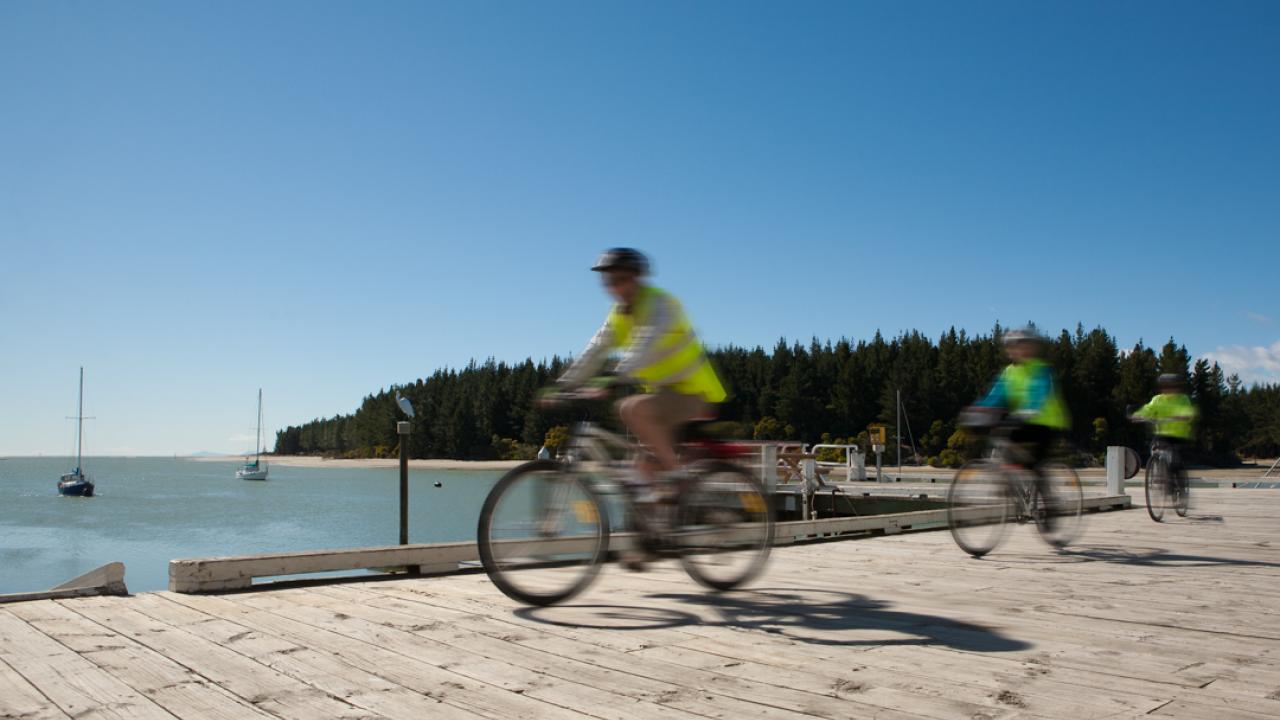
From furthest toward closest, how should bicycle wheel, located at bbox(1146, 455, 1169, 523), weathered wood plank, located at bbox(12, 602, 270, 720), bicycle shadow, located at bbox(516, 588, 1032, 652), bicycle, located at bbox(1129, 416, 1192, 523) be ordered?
1. bicycle wheel, located at bbox(1146, 455, 1169, 523)
2. bicycle, located at bbox(1129, 416, 1192, 523)
3. bicycle shadow, located at bbox(516, 588, 1032, 652)
4. weathered wood plank, located at bbox(12, 602, 270, 720)

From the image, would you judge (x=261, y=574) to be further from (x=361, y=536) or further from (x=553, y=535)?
(x=361, y=536)

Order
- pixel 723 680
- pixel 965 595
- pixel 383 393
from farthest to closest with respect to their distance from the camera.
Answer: pixel 383 393
pixel 965 595
pixel 723 680

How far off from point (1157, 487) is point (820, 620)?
25.0 feet

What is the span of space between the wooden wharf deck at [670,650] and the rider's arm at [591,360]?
3.65 feet

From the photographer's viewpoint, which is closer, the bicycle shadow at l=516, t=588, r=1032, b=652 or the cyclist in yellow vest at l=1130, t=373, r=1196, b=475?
the bicycle shadow at l=516, t=588, r=1032, b=652

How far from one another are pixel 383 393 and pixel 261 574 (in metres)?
177

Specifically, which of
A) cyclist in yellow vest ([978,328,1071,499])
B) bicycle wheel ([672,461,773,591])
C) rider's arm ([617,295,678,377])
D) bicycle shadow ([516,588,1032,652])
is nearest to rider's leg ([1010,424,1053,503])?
cyclist in yellow vest ([978,328,1071,499])

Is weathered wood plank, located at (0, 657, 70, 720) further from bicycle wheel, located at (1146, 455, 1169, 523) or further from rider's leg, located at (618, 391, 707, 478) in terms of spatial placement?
bicycle wheel, located at (1146, 455, 1169, 523)

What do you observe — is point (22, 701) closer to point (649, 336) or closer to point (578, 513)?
point (578, 513)

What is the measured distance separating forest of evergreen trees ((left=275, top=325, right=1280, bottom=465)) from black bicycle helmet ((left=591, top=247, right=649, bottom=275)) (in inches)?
2923

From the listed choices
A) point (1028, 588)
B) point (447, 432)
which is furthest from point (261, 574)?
point (447, 432)

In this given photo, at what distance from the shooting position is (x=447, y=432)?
452 feet

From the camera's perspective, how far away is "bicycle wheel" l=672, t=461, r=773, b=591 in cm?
462

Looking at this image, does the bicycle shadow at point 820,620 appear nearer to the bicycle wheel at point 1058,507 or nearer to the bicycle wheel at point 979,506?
the bicycle wheel at point 979,506
